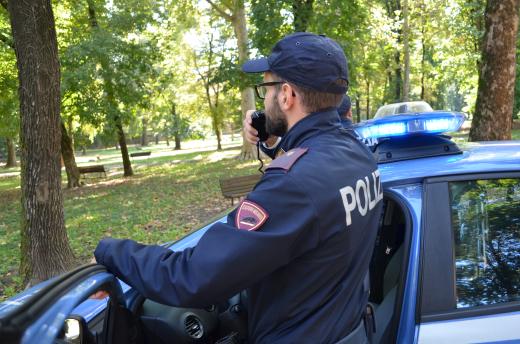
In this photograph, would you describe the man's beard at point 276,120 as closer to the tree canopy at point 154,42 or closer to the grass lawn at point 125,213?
the grass lawn at point 125,213

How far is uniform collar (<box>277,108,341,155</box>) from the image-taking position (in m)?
1.60

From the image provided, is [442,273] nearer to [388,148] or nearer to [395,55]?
[388,148]

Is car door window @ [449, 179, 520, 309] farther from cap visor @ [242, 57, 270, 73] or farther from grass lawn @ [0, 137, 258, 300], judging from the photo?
grass lawn @ [0, 137, 258, 300]

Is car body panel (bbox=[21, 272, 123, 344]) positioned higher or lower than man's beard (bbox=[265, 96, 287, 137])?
lower

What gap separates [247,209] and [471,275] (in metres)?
A: 1.11

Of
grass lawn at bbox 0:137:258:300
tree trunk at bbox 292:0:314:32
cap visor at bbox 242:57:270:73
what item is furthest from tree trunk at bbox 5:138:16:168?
cap visor at bbox 242:57:270:73

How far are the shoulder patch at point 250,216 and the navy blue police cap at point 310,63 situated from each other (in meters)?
0.46

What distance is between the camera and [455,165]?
2.09m

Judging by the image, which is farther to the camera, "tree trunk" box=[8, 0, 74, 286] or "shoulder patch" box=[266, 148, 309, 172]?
"tree trunk" box=[8, 0, 74, 286]

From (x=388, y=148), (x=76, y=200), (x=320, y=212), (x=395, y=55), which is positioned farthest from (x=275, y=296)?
(x=395, y=55)

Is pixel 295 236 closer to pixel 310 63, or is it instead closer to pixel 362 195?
pixel 362 195

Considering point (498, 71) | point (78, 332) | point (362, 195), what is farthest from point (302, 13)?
point (78, 332)

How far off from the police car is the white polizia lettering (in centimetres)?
41

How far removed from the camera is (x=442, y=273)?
1.88 m
